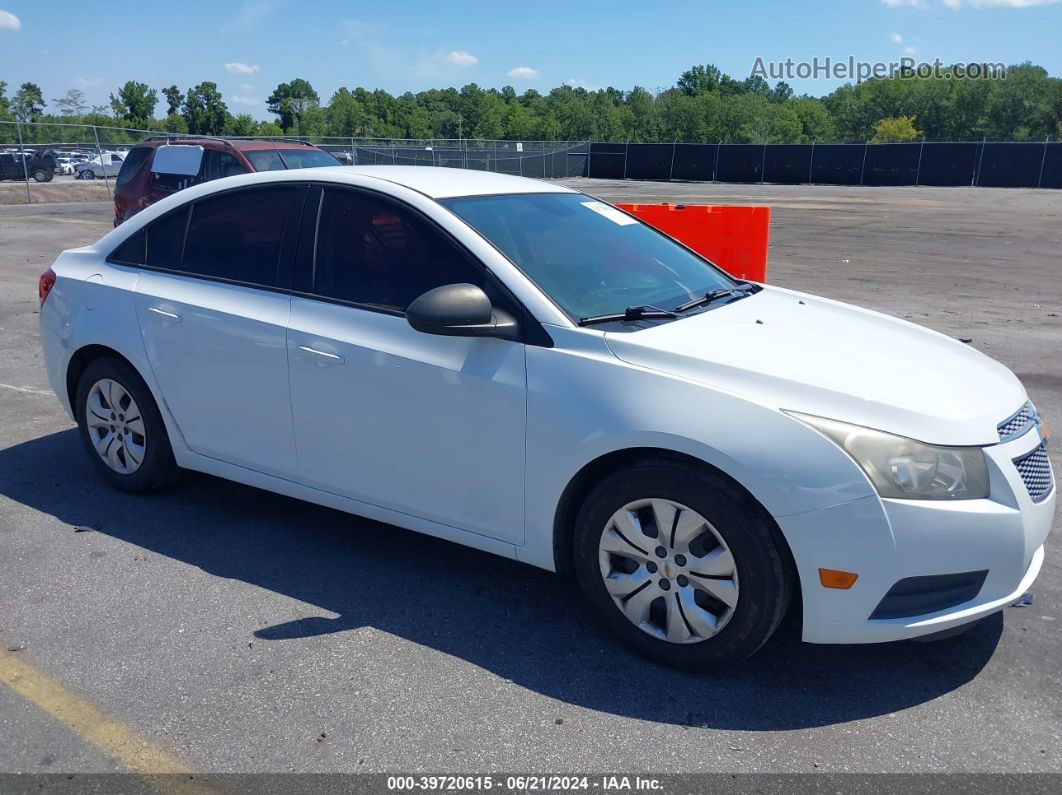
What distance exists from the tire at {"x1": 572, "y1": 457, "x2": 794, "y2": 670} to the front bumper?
13 cm

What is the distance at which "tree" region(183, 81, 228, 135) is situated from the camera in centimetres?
12081

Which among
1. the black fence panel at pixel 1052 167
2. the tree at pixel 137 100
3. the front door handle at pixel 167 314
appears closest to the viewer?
the front door handle at pixel 167 314

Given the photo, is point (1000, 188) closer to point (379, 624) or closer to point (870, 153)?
point (870, 153)

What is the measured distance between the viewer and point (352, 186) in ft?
13.2

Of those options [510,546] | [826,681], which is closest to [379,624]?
[510,546]

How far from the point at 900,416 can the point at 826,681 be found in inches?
39.1

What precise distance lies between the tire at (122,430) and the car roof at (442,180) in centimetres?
140

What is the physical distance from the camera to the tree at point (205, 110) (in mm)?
120812

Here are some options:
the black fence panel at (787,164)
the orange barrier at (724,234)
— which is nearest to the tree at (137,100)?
the black fence panel at (787,164)

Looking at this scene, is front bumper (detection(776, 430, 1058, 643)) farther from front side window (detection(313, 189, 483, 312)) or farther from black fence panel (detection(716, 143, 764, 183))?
black fence panel (detection(716, 143, 764, 183))

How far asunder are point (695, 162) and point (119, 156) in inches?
1239

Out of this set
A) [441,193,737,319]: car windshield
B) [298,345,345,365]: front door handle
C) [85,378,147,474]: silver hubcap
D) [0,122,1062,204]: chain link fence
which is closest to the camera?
[441,193,737,319]: car windshield

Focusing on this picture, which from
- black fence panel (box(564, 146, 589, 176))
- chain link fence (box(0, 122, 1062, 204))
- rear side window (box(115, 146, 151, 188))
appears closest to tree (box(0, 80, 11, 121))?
chain link fence (box(0, 122, 1062, 204))

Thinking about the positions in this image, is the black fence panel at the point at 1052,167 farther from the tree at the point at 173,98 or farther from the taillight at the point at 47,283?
the tree at the point at 173,98
